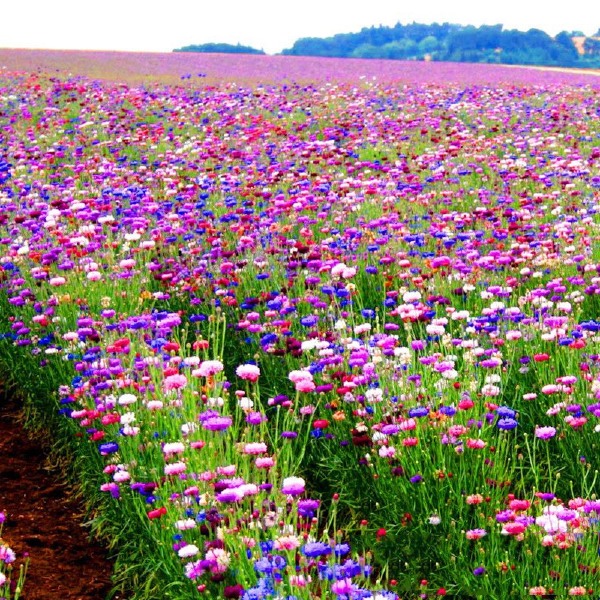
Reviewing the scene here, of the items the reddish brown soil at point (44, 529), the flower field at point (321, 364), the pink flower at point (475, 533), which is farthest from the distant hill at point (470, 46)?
the pink flower at point (475, 533)

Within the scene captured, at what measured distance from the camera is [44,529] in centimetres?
448

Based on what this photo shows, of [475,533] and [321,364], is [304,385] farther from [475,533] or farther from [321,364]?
[475,533]

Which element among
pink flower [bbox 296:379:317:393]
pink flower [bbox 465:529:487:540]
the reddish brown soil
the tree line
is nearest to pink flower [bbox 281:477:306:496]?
pink flower [bbox 465:529:487:540]

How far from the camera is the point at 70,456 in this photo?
507 cm

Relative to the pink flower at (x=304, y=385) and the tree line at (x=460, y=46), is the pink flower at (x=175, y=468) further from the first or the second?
the tree line at (x=460, y=46)

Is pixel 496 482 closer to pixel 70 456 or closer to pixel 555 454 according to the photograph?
pixel 555 454

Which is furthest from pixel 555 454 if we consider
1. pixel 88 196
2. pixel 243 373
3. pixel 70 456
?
pixel 88 196

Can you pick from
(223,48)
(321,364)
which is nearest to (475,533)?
(321,364)

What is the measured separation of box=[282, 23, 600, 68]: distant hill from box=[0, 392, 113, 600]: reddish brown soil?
60.3 meters

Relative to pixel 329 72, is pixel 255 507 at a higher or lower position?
lower

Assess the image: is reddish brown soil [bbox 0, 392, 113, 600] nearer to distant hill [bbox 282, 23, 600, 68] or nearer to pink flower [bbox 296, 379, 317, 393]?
pink flower [bbox 296, 379, 317, 393]

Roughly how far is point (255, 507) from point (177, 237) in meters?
4.54

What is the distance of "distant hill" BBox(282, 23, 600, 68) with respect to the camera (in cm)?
6266

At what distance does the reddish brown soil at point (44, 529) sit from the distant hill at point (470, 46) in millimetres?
60302
